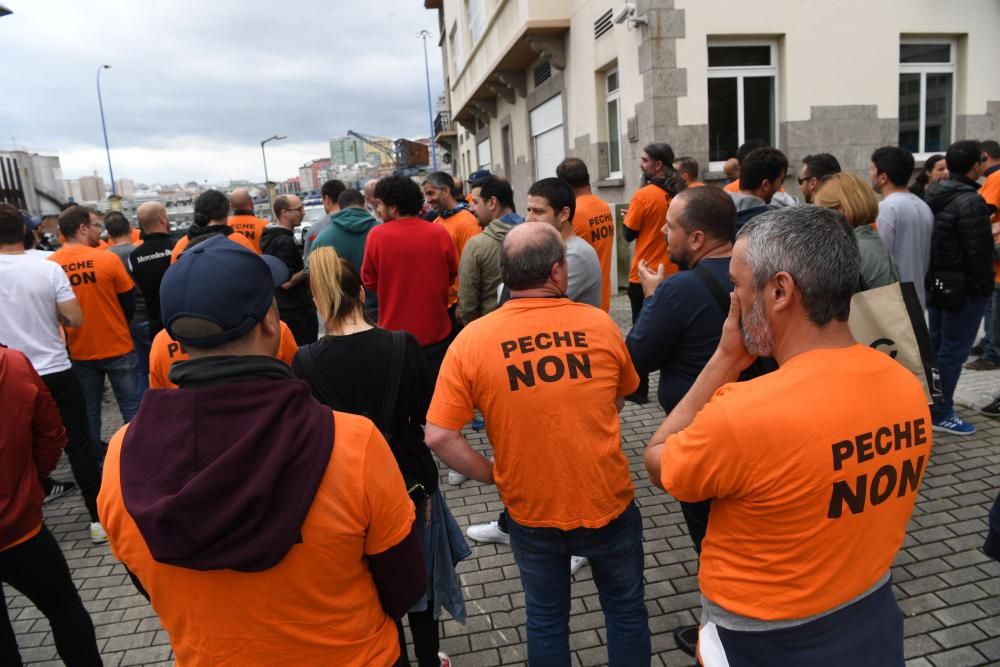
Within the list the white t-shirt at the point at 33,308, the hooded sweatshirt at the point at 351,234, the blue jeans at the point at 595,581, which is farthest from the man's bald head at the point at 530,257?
the white t-shirt at the point at 33,308

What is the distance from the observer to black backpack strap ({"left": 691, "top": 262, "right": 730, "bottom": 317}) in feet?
8.13

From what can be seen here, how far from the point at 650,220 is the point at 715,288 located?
333 cm

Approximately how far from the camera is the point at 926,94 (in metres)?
10.1

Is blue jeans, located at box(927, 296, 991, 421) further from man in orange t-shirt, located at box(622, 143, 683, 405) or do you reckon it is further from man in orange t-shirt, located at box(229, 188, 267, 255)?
man in orange t-shirt, located at box(229, 188, 267, 255)

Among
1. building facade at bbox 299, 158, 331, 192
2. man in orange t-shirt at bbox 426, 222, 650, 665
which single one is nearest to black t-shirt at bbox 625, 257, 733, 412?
A: man in orange t-shirt at bbox 426, 222, 650, 665

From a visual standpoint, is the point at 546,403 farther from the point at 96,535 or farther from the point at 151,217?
the point at 151,217

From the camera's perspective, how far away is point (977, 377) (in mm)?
6078

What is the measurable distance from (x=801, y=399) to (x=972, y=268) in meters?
4.43

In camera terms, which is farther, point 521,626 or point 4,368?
point 521,626

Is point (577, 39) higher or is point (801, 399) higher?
point (577, 39)

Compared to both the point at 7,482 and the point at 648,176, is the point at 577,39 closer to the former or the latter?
the point at 648,176

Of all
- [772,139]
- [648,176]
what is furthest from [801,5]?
[648,176]

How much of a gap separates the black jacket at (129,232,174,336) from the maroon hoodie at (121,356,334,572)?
4.73 meters

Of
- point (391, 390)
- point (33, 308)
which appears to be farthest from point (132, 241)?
point (391, 390)
